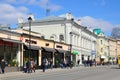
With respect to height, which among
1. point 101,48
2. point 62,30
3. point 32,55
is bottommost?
point 32,55

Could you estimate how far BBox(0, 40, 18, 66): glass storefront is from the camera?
41.0m

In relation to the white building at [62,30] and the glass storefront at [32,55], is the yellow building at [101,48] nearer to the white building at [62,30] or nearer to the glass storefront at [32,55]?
the white building at [62,30]

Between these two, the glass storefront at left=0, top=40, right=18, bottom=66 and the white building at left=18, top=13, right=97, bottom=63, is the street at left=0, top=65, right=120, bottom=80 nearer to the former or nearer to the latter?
the glass storefront at left=0, top=40, right=18, bottom=66

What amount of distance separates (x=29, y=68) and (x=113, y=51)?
108632 mm

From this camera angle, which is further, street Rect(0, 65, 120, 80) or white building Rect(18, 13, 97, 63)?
white building Rect(18, 13, 97, 63)

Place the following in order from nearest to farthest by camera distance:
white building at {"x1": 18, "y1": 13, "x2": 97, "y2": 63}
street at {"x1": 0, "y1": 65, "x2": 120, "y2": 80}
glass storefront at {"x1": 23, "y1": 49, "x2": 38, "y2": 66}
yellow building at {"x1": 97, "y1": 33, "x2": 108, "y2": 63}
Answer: street at {"x1": 0, "y1": 65, "x2": 120, "y2": 80} → glass storefront at {"x1": 23, "y1": 49, "x2": 38, "y2": 66} → white building at {"x1": 18, "y1": 13, "x2": 97, "y2": 63} → yellow building at {"x1": 97, "y1": 33, "x2": 108, "y2": 63}

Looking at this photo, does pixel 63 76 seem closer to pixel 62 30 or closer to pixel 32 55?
pixel 32 55

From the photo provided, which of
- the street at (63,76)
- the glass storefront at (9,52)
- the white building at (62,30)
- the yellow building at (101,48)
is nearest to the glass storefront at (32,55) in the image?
the glass storefront at (9,52)

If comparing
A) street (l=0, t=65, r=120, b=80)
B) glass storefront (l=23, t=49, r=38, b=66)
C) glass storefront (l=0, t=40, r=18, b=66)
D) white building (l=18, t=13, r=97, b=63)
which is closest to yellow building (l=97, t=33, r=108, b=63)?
white building (l=18, t=13, r=97, b=63)

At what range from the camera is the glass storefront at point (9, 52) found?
135 feet

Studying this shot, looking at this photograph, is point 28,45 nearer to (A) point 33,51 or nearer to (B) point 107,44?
(A) point 33,51

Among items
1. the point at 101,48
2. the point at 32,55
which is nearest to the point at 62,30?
the point at 32,55

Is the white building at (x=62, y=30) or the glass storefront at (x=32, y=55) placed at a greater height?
the white building at (x=62, y=30)

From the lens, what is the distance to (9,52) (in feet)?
141
